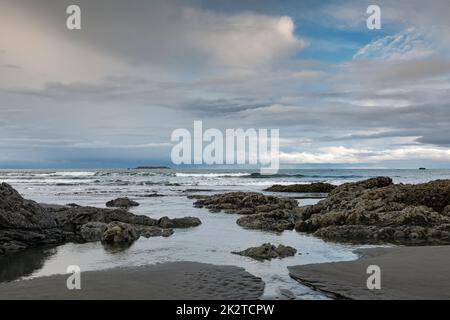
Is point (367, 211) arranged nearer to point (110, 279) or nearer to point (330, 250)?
point (330, 250)

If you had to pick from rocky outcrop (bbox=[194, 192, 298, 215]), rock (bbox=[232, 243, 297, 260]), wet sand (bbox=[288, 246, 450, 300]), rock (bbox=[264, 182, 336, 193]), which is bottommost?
rock (bbox=[264, 182, 336, 193])

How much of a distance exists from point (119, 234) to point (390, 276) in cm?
841

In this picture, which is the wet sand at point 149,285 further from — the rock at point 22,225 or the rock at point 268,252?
the rock at point 22,225

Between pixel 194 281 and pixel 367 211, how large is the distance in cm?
1050

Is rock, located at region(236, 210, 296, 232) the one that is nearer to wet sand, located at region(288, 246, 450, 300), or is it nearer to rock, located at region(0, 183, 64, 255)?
wet sand, located at region(288, 246, 450, 300)

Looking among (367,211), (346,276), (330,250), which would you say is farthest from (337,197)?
(346,276)

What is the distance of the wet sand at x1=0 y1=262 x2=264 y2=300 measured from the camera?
7105 mm

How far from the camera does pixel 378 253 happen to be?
11211mm

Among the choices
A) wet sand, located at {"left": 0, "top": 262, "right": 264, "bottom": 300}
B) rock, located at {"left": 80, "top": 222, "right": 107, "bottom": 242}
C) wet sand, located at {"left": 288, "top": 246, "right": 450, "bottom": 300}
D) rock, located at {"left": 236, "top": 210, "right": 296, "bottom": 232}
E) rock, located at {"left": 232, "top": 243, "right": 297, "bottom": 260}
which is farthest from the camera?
rock, located at {"left": 236, "top": 210, "right": 296, "bottom": 232}

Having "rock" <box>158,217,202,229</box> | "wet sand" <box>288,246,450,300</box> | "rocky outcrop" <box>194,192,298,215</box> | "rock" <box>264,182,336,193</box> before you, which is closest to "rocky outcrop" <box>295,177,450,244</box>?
"wet sand" <box>288,246,450,300</box>

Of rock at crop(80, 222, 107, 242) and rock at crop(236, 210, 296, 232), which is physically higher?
rock at crop(80, 222, 107, 242)

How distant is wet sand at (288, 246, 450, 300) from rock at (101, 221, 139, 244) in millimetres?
6374

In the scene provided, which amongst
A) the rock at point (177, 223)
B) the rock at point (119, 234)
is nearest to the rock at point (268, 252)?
the rock at point (119, 234)

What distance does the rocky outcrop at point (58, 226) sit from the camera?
41.6 ft
